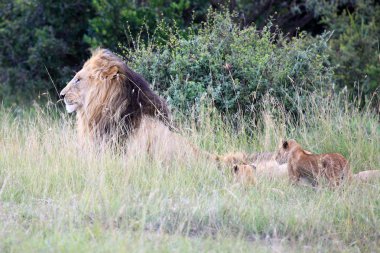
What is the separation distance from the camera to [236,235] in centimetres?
578

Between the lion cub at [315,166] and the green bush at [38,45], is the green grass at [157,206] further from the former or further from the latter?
the green bush at [38,45]

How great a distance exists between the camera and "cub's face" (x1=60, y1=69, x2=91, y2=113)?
8.32 meters

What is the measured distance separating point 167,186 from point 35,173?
4.01 feet

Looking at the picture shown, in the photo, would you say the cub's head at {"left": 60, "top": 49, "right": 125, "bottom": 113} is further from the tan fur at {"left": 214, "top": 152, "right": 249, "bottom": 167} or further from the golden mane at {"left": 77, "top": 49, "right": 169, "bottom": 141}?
the tan fur at {"left": 214, "top": 152, "right": 249, "bottom": 167}

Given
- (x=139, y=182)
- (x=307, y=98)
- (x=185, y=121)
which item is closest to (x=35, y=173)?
(x=139, y=182)

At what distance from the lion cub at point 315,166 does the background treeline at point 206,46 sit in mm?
1870

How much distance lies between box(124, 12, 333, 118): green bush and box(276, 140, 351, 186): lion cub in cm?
208

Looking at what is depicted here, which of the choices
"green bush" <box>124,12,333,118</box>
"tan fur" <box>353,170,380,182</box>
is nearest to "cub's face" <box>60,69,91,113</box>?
"green bush" <box>124,12,333,118</box>

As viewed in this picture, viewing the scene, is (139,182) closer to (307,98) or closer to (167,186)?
(167,186)

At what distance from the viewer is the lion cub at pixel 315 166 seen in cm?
727

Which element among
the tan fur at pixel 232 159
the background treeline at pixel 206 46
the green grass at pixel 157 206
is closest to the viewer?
the green grass at pixel 157 206

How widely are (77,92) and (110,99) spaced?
1.74 feet

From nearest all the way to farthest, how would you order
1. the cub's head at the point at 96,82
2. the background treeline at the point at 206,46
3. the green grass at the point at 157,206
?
1. the green grass at the point at 157,206
2. the cub's head at the point at 96,82
3. the background treeline at the point at 206,46

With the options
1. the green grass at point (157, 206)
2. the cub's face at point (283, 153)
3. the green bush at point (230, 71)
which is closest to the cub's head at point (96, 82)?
the green grass at point (157, 206)
